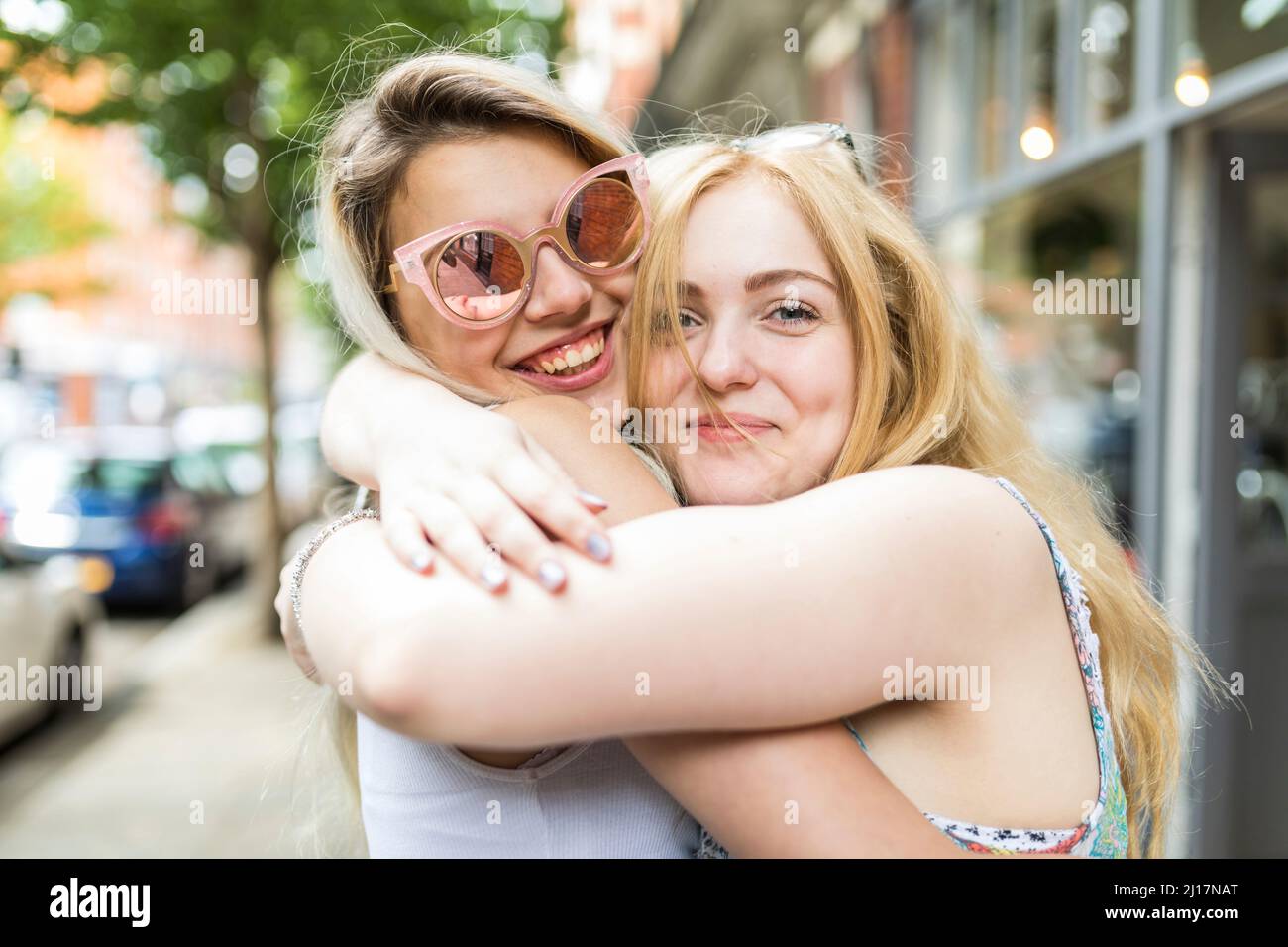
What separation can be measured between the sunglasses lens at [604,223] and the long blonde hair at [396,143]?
0.08 metres

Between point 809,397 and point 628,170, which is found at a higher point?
point 628,170

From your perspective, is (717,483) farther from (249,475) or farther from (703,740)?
(249,475)

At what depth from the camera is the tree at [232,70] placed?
6.37m

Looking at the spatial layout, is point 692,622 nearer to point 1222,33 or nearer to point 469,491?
point 469,491

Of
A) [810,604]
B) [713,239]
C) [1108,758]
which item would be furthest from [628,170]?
[1108,758]

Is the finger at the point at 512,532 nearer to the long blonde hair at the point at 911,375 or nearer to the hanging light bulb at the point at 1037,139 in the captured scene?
the long blonde hair at the point at 911,375

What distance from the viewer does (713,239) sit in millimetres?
1453

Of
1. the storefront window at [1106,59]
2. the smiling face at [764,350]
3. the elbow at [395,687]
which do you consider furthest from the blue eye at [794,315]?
the storefront window at [1106,59]

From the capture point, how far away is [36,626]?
7.05 meters

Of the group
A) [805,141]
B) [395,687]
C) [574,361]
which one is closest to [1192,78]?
[805,141]

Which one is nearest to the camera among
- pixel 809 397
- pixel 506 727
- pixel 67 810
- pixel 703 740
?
pixel 506 727

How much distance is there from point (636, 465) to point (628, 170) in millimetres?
409

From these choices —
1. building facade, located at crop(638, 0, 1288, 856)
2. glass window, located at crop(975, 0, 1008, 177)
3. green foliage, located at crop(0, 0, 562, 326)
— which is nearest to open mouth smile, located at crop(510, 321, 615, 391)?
building facade, located at crop(638, 0, 1288, 856)

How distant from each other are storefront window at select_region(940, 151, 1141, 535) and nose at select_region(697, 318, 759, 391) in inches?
134
